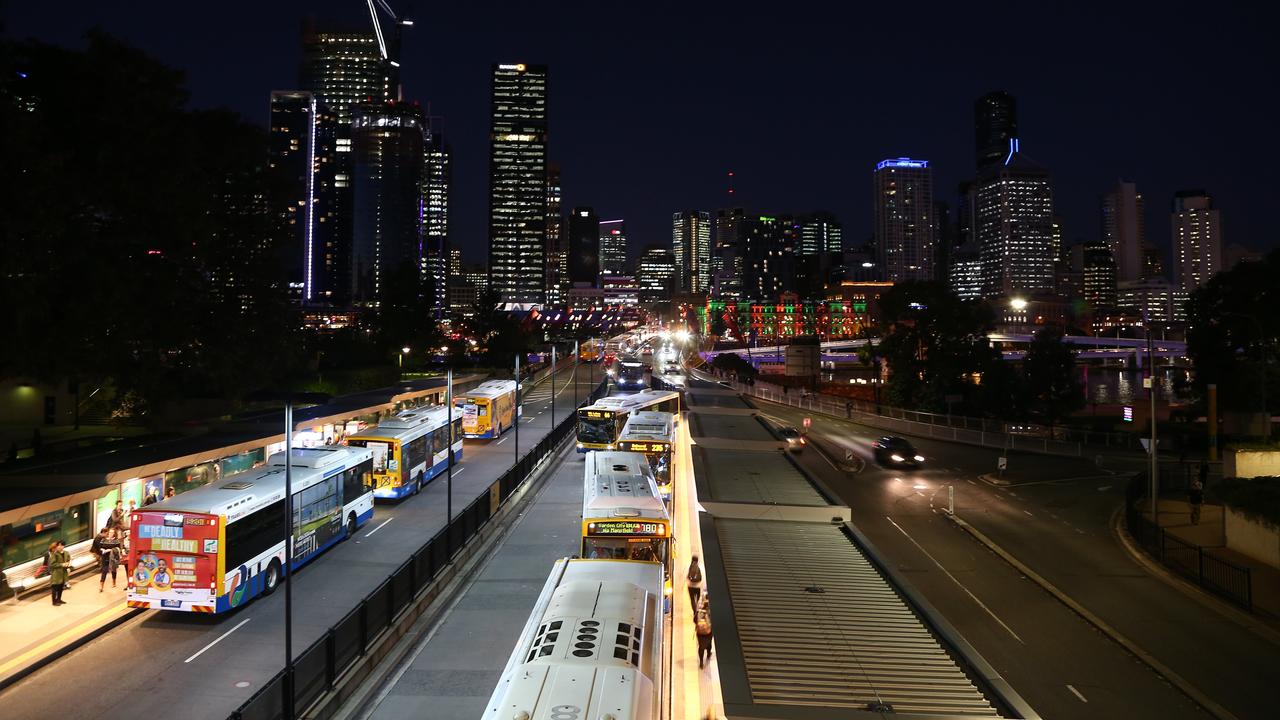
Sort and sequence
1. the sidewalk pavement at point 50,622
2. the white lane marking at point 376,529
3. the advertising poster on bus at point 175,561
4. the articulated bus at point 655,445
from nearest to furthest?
the sidewalk pavement at point 50,622
the advertising poster on bus at point 175,561
the white lane marking at point 376,529
the articulated bus at point 655,445

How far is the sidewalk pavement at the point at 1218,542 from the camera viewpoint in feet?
63.5

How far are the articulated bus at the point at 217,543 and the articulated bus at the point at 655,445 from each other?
11943 millimetres

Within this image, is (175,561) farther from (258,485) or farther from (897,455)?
(897,455)

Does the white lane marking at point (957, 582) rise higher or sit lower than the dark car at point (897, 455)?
lower

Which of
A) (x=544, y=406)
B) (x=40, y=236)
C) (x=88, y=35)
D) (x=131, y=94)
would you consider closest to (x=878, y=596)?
(x=40, y=236)

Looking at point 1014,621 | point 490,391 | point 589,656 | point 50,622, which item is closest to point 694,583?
point 589,656

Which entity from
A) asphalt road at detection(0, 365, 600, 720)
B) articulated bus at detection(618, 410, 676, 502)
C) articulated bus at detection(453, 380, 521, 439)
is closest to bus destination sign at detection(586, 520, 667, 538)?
asphalt road at detection(0, 365, 600, 720)

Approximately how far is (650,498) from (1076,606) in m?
12.1

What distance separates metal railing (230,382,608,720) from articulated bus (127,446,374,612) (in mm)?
3315

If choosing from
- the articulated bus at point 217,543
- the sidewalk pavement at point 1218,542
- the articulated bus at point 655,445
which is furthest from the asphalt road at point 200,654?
the sidewalk pavement at point 1218,542

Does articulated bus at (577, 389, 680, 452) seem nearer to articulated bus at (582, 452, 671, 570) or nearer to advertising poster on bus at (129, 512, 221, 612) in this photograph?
articulated bus at (582, 452, 671, 570)

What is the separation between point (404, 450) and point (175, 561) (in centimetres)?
1303

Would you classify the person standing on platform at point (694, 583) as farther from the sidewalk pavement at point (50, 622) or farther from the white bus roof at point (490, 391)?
the white bus roof at point (490, 391)

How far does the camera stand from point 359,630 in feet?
44.8
